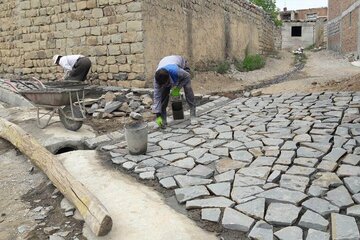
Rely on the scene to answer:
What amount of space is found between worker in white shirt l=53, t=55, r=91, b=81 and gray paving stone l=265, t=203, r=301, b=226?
5.45 m

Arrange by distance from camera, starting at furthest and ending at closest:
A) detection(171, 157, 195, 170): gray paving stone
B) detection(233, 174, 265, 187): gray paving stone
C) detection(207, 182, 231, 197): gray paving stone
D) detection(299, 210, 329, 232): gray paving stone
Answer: detection(171, 157, 195, 170): gray paving stone
detection(233, 174, 265, 187): gray paving stone
detection(207, 182, 231, 197): gray paving stone
detection(299, 210, 329, 232): gray paving stone

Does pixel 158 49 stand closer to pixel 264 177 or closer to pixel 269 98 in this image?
pixel 269 98

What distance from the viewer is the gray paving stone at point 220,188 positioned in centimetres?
296

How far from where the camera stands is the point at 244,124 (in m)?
5.13

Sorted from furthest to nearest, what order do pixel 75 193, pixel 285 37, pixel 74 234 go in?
1. pixel 285 37
2. pixel 75 193
3. pixel 74 234

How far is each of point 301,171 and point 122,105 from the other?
3980 mm

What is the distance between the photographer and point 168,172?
3.51 metres

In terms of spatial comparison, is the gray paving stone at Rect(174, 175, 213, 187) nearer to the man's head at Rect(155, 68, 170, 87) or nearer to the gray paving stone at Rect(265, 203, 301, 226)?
the gray paving stone at Rect(265, 203, 301, 226)

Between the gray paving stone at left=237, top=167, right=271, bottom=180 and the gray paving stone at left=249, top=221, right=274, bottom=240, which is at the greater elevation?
the gray paving stone at left=237, top=167, right=271, bottom=180

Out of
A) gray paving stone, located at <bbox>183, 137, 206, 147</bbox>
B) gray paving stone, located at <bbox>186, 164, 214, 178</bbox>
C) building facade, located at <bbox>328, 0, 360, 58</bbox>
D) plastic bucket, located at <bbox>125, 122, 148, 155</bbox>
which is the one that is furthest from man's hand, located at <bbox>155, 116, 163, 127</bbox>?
building facade, located at <bbox>328, 0, 360, 58</bbox>

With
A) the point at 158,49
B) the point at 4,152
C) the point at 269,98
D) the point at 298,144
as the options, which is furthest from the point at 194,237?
the point at 158,49

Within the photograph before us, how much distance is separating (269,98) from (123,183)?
4744 mm

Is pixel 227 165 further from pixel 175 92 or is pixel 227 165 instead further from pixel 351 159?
pixel 175 92

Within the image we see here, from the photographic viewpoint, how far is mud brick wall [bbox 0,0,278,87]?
297 inches
